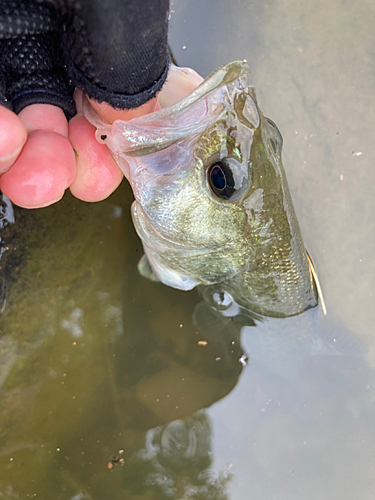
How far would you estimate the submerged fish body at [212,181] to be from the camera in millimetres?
1221

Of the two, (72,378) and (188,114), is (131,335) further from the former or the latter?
(188,114)

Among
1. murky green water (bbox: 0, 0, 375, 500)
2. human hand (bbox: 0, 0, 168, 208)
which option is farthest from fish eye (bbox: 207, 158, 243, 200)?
murky green water (bbox: 0, 0, 375, 500)

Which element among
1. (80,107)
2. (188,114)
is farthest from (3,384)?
(188,114)

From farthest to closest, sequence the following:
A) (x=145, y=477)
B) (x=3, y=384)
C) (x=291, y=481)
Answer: (x=291, y=481)
(x=145, y=477)
(x=3, y=384)

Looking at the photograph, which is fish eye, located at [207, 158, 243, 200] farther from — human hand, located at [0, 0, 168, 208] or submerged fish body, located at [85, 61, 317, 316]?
human hand, located at [0, 0, 168, 208]

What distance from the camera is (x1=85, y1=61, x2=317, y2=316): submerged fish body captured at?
122 cm

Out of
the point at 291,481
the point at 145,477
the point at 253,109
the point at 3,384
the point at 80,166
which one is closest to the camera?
the point at 253,109

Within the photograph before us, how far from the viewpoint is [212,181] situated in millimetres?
1301

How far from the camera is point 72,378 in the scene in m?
1.94

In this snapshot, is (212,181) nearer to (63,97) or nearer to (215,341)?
(63,97)

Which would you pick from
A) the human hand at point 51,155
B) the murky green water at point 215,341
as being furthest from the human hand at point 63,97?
the murky green water at point 215,341

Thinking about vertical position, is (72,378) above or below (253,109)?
below

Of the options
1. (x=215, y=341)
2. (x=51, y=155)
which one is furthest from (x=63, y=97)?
(x=215, y=341)

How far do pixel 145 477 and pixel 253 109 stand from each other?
2.02 meters
